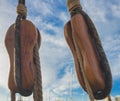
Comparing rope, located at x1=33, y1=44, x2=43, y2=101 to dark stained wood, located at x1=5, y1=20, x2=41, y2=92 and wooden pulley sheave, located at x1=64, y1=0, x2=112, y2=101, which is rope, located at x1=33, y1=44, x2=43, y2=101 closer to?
dark stained wood, located at x1=5, y1=20, x2=41, y2=92

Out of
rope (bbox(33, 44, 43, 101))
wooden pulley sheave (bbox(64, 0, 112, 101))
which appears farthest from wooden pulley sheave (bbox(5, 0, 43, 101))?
wooden pulley sheave (bbox(64, 0, 112, 101))

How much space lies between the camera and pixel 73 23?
1326 mm

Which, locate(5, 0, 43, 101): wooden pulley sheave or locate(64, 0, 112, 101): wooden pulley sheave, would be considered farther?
locate(5, 0, 43, 101): wooden pulley sheave

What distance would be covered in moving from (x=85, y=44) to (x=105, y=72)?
0.51 feet

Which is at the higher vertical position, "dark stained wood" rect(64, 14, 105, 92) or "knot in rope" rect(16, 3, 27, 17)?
"knot in rope" rect(16, 3, 27, 17)

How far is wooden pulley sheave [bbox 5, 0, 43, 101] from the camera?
1.32 metres

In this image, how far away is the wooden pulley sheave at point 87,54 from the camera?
120cm

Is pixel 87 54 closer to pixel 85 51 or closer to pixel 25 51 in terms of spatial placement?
pixel 85 51

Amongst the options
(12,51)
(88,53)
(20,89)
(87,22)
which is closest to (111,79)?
(88,53)

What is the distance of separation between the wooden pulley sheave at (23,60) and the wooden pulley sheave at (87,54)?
0.19 metres

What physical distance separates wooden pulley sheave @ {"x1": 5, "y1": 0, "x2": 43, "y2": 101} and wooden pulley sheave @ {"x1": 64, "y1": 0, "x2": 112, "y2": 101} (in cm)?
19

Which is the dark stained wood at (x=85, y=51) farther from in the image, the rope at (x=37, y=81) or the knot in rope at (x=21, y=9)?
the knot in rope at (x=21, y=9)

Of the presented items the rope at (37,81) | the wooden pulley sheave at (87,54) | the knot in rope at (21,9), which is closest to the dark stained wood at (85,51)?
the wooden pulley sheave at (87,54)

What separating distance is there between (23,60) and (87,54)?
12.6 inches
